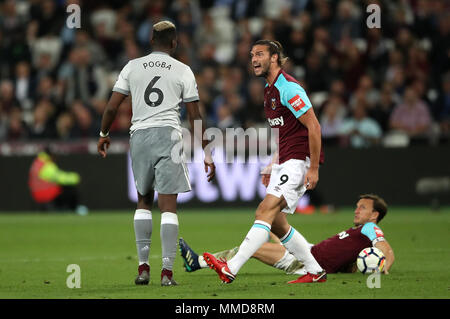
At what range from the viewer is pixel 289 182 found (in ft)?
25.1

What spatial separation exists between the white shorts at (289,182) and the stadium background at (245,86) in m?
9.59

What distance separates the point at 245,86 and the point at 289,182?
11.7 meters

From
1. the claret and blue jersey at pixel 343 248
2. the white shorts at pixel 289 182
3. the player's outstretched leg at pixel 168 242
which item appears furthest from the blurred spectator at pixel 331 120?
the player's outstretched leg at pixel 168 242

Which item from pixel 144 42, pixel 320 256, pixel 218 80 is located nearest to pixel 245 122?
pixel 218 80

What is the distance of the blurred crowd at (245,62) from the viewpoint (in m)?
18.1

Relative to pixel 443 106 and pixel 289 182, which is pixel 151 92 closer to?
pixel 289 182

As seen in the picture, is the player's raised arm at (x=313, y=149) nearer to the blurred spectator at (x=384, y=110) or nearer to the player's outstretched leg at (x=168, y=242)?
Answer: the player's outstretched leg at (x=168, y=242)

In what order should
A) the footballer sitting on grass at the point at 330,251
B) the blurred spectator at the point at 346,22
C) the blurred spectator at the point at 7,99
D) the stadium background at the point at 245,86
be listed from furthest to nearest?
the blurred spectator at the point at 7,99 → the blurred spectator at the point at 346,22 → the stadium background at the point at 245,86 → the footballer sitting on grass at the point at 330,251

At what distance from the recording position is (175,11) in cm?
2083

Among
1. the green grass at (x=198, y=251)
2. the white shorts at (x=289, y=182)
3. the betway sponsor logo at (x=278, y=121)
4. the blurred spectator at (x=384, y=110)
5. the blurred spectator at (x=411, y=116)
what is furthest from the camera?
the blurred spectator at (x=384, y=110)

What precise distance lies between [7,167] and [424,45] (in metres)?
8.98

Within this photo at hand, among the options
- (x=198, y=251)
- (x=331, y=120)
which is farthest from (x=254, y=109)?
(x=198, y=251)

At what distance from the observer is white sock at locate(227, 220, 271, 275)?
751 centimetres

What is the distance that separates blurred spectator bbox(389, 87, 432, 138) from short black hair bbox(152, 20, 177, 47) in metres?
10.7
